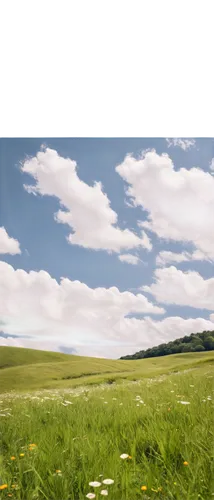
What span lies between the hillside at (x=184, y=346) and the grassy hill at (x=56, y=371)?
14849mm

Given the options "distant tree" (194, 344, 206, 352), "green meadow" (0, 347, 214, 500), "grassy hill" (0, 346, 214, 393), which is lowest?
"grassy hill" (0, 346, 214, 393)

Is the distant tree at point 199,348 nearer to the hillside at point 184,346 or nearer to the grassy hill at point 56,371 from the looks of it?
the hillside at point 184,346

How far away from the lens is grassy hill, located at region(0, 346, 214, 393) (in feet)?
143

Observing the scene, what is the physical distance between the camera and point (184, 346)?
356 feet

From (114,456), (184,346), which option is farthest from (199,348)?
(114,456)

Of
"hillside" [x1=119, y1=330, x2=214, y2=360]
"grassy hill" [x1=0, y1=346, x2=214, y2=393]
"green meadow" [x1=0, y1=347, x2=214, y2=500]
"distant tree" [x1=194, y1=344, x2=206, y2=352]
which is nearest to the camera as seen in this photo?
"green meadow" [x1=0, y1=347, x2=214, y2=500]

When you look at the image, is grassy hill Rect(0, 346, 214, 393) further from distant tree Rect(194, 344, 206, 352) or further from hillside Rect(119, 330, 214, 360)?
hillside Rect(119, 330, 214, 360)

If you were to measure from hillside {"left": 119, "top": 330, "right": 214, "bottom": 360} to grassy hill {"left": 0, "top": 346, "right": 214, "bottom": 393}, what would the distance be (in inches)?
585

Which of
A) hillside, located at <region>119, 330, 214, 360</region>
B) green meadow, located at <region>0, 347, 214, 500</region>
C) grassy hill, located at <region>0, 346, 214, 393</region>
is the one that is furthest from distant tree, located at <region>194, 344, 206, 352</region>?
green meadow, located at <region>0, 347, 214, 500</region>

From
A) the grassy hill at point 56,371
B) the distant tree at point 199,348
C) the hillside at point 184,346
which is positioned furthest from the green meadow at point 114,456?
the hillside at point 184,346

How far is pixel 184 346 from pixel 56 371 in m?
58.8

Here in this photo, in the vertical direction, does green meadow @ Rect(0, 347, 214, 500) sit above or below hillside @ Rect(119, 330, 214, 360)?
below
